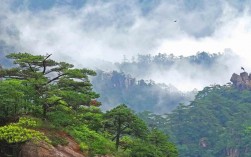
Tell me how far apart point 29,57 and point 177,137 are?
9144 cm

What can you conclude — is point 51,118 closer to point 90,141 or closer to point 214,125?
point 90,141

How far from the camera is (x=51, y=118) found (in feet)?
115

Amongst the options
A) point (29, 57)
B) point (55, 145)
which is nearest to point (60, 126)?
point (55, 145)

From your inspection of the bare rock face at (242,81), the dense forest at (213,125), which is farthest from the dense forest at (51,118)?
the bare rock face at (242,81)

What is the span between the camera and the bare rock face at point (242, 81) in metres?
139

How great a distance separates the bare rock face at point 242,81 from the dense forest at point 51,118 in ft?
330

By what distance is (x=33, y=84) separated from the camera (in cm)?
3381

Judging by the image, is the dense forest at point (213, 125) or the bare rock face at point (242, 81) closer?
the dense forest at point (213, 125)

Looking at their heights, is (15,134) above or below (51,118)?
below

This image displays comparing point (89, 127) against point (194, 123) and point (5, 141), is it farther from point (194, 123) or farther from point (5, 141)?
point (194, 123)

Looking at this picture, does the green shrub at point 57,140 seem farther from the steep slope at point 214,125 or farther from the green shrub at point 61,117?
the steep slope at point 214,125

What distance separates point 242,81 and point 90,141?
111m

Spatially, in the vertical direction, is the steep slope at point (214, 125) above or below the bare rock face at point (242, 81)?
below

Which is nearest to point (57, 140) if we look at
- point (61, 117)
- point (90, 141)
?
point (61, 117)
